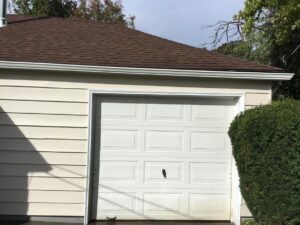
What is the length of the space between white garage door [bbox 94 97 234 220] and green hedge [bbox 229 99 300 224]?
1.45 meters

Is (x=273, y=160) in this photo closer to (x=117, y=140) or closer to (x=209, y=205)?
(x=209, y=205)

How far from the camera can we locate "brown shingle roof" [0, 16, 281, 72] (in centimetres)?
932

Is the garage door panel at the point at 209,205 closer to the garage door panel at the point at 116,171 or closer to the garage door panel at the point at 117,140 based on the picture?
the garage door panel at the point at 116,171

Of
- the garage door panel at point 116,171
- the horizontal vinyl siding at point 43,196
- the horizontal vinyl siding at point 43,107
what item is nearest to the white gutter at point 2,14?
the horizontal vinyl siding at point 43,107

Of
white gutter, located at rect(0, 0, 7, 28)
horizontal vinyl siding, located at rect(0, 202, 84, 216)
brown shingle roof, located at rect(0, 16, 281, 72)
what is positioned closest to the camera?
horizontal vinyl siding, located at rect(0, 202, 84, 216)

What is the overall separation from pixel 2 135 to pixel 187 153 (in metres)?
3.16

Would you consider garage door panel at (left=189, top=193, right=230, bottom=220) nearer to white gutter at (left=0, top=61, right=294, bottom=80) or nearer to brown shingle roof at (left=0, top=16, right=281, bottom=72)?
white gutter at (left=0, top=61, right=294, bottom=80)

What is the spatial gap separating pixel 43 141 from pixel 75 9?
18.2 metres

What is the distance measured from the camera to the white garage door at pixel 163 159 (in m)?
9.40

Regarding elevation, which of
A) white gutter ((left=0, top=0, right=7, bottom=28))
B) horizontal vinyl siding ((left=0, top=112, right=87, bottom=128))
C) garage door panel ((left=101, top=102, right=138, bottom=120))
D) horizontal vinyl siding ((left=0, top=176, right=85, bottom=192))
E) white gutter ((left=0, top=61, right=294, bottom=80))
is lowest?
horizontal vinyl siding ((left=0, top=176, right=85, bottom=192))

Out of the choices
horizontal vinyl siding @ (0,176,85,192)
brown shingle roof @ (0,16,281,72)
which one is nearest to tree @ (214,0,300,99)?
brown shingle roof @ (0,16,281,72)

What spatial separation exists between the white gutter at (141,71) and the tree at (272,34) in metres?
2.99

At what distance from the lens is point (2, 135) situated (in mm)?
9117

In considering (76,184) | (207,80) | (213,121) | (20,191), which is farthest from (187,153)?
(20,191)
